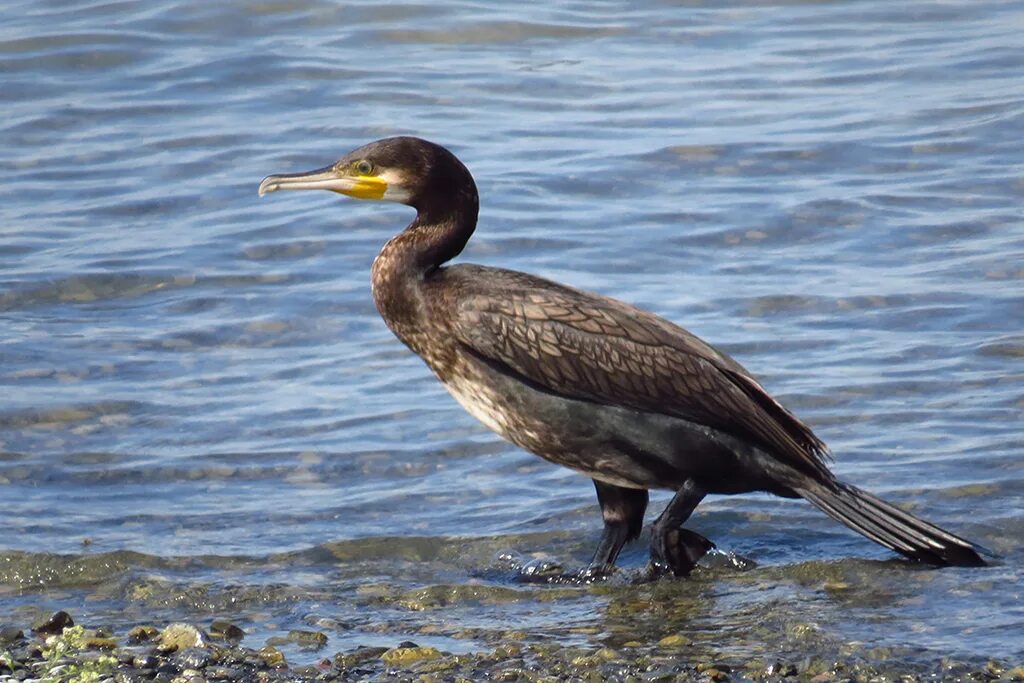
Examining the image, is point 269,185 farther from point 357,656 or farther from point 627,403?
point 357,656

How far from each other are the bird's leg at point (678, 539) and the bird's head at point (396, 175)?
1421mm

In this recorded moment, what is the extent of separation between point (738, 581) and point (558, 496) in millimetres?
1318

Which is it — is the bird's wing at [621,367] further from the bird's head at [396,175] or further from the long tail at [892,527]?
the bird's head at [396,175]

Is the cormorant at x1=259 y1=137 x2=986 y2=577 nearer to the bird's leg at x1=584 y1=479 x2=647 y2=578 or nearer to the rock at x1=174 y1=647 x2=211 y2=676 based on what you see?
the bird's leg at x1=584 y1=479 x2=647 y2=578

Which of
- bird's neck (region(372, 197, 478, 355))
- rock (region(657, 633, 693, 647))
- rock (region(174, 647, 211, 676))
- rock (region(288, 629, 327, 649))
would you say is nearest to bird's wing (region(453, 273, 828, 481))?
bird's neck (region(372, 197, 478, 355))

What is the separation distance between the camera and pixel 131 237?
38.5 feet

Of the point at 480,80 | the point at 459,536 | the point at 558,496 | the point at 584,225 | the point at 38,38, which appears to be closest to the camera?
the point at 459,536

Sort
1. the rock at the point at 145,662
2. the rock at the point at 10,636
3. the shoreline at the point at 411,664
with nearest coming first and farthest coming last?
1. the shoreline at the point at 411,664
2. the rock at the point at 145,662
3. the rock at the point at 10,636

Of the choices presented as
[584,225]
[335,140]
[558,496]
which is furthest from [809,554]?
[335,140]

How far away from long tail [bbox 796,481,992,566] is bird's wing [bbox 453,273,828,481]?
114 millimetres

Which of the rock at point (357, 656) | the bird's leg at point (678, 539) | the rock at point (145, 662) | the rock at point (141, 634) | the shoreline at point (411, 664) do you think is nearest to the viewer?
the shoreline at point (411, 664)

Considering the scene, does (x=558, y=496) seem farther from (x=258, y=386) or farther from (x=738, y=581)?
(x=258, y=386)

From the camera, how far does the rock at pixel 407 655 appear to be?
18.5ft

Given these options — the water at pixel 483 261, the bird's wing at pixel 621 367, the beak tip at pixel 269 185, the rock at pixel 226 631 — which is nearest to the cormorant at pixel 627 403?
the bird's wing at pixel 621 367
